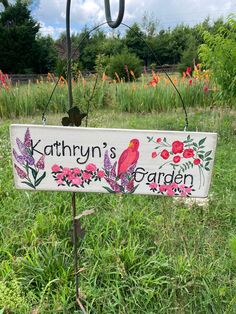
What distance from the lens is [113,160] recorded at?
112cm

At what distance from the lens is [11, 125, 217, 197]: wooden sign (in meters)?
1.09

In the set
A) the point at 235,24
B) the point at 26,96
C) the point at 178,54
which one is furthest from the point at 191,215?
the point at 178,54

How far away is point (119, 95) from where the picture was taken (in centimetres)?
607

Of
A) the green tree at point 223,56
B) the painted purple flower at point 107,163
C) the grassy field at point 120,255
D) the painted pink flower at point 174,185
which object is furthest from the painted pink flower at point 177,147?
the green tree at point 223,56

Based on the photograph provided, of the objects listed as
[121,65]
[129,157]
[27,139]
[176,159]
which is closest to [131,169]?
[129,157]

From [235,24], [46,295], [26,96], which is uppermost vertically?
[235,24]

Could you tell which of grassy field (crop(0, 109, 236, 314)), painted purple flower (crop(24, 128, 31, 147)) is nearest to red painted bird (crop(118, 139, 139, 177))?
painted purple flower (crop(24, 128, 31, 147))

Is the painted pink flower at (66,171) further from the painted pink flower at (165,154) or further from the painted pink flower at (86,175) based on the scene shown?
the painted pink flower at (165,154)

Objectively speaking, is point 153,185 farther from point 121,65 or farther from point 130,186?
point 121,65

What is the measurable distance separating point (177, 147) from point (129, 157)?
16cm

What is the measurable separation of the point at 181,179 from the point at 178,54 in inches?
1196

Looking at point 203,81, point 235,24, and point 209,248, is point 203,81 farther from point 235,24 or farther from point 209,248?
point 209,248

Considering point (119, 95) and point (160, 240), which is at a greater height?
point (119, 95)

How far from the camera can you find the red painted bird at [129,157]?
3.61ft
